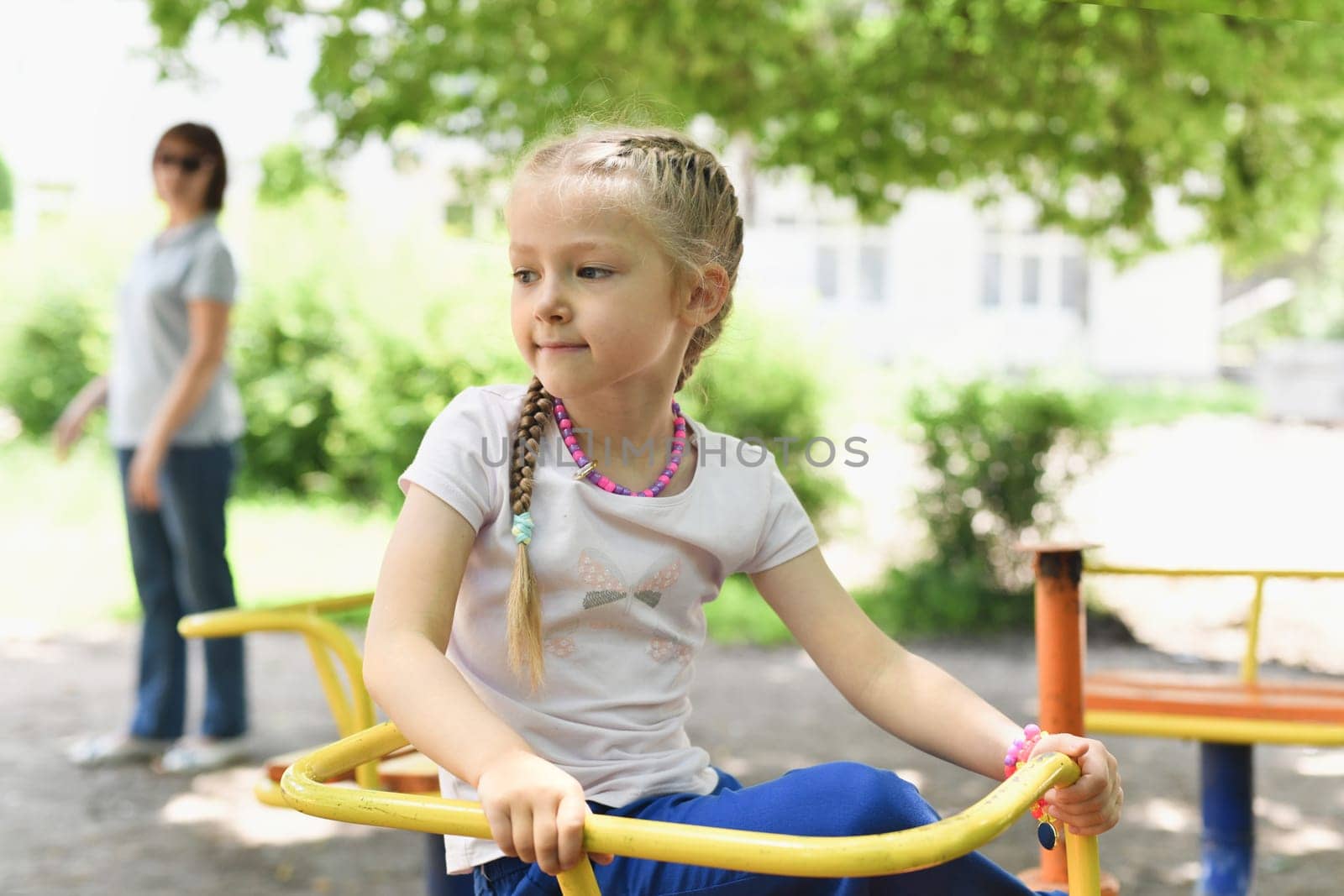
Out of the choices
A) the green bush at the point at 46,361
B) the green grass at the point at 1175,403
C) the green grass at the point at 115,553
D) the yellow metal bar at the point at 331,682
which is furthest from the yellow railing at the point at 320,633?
the green grass at the point at 1175,403

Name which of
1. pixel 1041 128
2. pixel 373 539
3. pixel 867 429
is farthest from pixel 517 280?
pixel 867 429

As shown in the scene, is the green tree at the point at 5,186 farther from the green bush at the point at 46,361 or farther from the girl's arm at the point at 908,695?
the girl's arm at the point at 908,695

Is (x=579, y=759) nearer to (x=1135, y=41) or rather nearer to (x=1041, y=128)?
(x=1135, y=41)

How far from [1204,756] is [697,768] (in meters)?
1.76

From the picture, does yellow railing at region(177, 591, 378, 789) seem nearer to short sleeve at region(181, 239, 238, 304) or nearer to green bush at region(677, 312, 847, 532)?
short sleeve at region(181, 239, 238, 304)

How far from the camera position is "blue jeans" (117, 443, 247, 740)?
420 centimetres

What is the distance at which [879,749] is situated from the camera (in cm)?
487

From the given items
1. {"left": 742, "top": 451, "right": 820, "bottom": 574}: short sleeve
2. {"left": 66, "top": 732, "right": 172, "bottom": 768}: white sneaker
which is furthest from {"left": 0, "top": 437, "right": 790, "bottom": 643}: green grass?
{"left": 742, "top": 451, "right": 820, "bottom": 574}: short sleeve

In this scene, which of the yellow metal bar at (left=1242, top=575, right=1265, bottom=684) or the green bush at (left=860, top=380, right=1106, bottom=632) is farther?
the green bush at (left=860, top=380, right=1106, bottom=632)

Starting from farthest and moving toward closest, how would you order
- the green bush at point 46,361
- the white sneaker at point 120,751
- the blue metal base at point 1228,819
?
the green bush at point 46,361
the white sneaker at point 120,751
the blue metal base at point 1228,819

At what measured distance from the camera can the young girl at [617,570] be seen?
1.51m

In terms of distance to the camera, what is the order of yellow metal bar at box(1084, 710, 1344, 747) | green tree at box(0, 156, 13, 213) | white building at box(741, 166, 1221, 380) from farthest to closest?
green tree at box(0, 156, 13, 213) → white building at box(741, 166, 1221, 380) → yellow metal bar at box(1084, 710, 1344, 747)

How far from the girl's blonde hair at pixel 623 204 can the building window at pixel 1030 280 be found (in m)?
24.3

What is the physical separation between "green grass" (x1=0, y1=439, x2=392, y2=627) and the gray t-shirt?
105 inches
